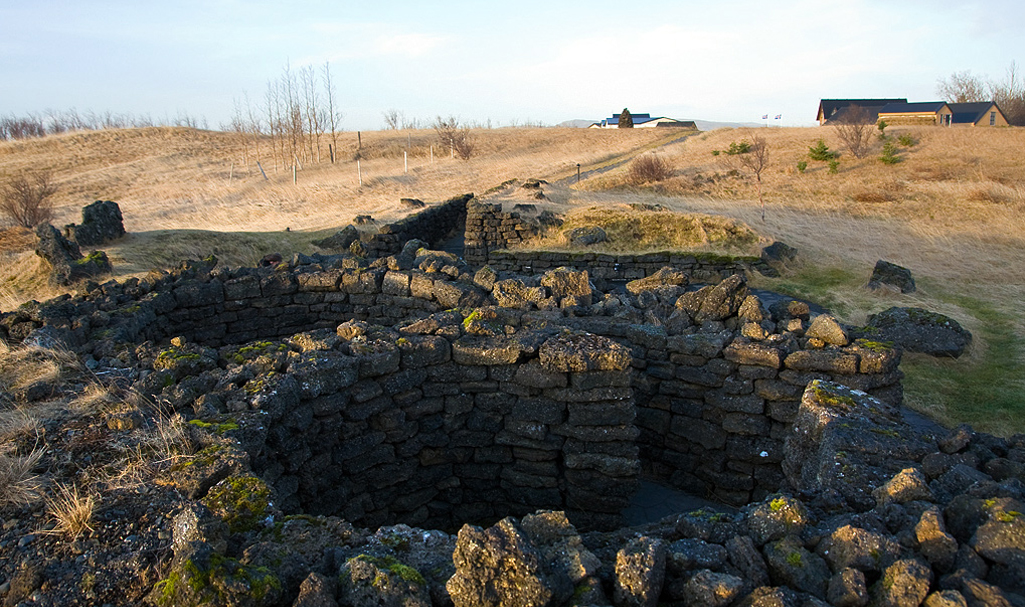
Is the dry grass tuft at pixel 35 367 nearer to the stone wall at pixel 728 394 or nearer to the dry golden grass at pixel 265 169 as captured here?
the stone wall at pixel 728 394

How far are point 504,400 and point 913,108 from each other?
6154 centimetres

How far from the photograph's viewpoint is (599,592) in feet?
9.17

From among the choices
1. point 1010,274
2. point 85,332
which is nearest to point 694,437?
point 85,332

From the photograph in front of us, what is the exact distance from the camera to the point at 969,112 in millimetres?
49344

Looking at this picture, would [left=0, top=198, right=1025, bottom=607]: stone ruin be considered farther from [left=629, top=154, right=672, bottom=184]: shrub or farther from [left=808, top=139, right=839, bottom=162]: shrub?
[left=808, top=139, right=839, bottom=162]: shrub

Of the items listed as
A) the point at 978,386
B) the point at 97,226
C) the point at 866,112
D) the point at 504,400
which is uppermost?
the point at 866,112

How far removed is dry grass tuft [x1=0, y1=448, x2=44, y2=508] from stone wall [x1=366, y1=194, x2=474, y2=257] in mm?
11590

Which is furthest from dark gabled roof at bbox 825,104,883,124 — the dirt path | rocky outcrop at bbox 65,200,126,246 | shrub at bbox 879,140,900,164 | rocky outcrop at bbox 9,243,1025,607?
rocky outcrop at bbox 9,243,1025,607

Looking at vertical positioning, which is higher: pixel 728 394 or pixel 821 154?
pixel 821 154

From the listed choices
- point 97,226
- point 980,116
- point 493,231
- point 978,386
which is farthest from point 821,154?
point 97,226

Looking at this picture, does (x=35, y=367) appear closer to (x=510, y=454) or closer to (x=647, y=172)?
(x=510, y=454)

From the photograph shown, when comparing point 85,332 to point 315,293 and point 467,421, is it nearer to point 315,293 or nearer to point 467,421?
point 315,293

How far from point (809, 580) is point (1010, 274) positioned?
1732 cm

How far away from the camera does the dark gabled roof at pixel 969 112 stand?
48.7 meters
